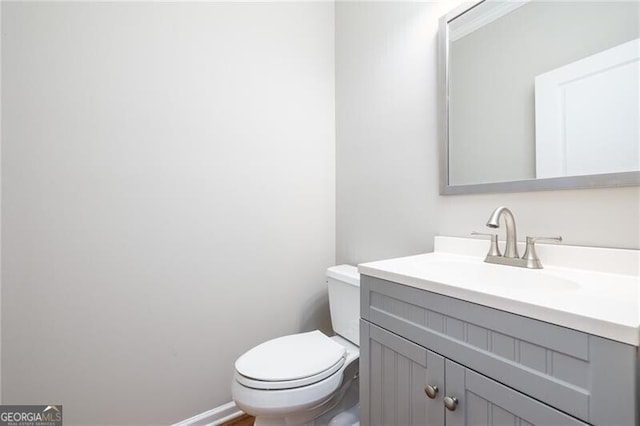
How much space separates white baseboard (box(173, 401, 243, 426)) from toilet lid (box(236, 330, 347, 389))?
0.49m

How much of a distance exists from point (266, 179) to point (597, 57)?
134 cm

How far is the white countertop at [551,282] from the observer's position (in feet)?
1.58

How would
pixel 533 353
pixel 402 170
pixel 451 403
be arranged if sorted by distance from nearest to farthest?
pixel 533 353
pixel 451 403
pixel 402 170

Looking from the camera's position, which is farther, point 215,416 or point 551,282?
point 215,416

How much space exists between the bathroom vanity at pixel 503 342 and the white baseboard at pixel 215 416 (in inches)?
33.4

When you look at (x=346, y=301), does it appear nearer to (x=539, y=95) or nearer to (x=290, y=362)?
(x=290, y=362)

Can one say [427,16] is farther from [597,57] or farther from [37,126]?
[37,126]

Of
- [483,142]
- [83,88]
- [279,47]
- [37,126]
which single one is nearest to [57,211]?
[37,126]

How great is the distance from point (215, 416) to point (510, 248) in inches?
59.7

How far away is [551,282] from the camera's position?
2.56 ft

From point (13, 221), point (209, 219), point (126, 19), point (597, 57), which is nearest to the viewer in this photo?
point (597, 57)

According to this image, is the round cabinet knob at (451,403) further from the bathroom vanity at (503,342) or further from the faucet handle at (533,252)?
the faucet handle at (533,252)

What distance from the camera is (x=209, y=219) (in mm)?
1356

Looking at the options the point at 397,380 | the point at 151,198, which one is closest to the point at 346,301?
the point at 397,380
